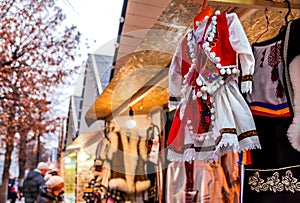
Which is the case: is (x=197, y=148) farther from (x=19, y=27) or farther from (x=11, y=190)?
(x=11, y=190)

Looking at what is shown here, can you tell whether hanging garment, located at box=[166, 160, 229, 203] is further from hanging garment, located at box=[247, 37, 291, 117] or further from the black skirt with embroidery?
hanging garment, located at box=[247, 37, 291, 117]

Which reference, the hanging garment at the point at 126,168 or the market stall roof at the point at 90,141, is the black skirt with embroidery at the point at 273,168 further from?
the market stall roof at the point at 90,141

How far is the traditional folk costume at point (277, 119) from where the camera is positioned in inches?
68.8

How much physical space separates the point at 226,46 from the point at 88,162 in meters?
6.90

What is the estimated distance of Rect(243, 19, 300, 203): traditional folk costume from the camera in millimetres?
1748

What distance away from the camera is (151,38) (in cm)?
288

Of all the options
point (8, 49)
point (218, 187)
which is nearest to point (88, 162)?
point (8, 49)

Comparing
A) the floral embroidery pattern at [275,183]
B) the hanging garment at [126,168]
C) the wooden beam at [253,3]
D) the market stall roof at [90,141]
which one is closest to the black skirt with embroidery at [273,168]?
the floral embroidery pattern at [275,183]

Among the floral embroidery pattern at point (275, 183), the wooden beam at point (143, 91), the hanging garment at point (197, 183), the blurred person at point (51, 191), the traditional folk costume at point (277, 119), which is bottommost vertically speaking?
the blurred person at point (51, 191)

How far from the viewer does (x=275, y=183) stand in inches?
71.1

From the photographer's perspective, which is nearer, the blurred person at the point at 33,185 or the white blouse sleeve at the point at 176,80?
the white blouse sleeve at the point at 176,80

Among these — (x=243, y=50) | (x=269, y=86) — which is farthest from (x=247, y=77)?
(x=269, y=86)

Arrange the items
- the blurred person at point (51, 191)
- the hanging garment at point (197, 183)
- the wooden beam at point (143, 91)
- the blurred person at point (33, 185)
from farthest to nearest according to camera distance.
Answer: the blurred person at point (33, 185), the blurred person at point (51, 191), the wooden beam at point (143, 91), the hanging garment at point (197, 183)

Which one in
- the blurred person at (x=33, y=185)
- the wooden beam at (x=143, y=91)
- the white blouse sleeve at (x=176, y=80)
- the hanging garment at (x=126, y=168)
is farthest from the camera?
the blurred person at (x=33, y=185)
